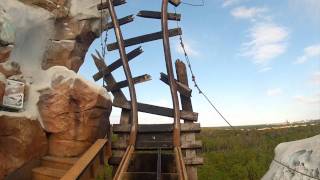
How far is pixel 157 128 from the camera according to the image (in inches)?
297

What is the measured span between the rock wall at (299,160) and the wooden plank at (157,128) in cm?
258

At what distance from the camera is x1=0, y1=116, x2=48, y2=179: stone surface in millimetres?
6284

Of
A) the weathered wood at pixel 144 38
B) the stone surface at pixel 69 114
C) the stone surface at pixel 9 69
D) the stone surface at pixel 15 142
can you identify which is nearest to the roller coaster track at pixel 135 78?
the weathered wood at pixel 144 38

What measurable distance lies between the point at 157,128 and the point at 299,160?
3679 millimetres

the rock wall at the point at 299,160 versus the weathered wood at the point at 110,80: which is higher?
the weathered wood at the point at 110,80

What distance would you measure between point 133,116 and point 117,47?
1724mm

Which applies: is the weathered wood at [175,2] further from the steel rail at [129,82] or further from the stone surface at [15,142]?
the stone surface at [15,142]

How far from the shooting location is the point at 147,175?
6.48 m

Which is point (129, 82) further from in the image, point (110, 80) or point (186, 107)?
point (186, 107)

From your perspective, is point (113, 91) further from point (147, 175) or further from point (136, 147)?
point (147, 175)

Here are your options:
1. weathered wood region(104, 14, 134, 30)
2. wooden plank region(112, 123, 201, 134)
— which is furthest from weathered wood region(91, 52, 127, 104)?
weathered wood region(104, 14, 134, 30)

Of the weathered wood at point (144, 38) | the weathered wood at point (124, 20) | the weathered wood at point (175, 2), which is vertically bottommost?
the weathered wood at point (144, 38)

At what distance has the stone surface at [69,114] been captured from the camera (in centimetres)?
696

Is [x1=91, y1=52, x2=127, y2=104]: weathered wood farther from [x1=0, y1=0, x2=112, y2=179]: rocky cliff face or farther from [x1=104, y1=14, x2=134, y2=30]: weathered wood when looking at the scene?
[x1=104, y1=14, x2=134, y2=30]: weathered wood
